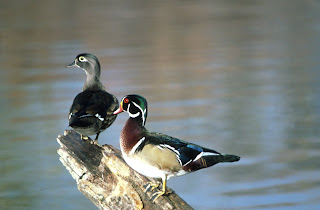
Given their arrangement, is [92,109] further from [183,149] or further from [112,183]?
[183,149]

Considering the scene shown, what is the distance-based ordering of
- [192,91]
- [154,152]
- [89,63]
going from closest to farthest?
[154,152] < [89,63] < [192,91]

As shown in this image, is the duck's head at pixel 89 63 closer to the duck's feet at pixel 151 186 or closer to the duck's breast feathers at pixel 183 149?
the duck's feet at pixel 151 186

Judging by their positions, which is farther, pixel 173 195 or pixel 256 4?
pixel 256 4

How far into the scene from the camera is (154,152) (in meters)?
2.53

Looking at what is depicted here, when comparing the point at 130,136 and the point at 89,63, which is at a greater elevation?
the point at 89,63

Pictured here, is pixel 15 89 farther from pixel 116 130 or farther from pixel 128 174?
pixel 128 174

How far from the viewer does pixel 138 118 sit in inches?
101

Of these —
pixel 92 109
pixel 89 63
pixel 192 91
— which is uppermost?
pixel 192 91

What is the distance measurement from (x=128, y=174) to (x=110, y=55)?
7853 mm

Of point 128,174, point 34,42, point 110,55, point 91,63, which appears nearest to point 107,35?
point 34,42

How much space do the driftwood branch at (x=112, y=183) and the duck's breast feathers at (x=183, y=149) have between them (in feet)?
0.97

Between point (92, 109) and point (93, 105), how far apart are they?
0.16 ft

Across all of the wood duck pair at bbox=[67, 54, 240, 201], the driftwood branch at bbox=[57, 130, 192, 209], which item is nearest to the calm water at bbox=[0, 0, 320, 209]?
the driftwood branch at bbox=[57, 130, 192, 209]

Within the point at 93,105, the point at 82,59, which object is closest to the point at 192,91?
the point at 82,59
